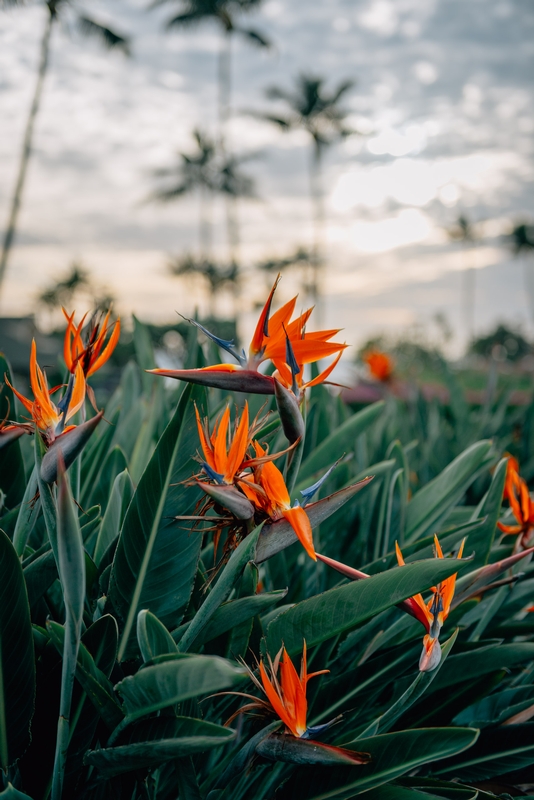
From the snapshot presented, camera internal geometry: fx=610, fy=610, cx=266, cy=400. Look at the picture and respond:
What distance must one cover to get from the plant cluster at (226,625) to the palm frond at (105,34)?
1722 cm

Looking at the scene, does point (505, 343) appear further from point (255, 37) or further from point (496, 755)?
point (496, 755)

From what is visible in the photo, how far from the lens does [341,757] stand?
1.85 ft

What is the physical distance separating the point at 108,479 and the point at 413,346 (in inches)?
1111

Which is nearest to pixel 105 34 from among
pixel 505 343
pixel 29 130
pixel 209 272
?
pixel 29 130

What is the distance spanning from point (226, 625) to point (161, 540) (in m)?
0.14

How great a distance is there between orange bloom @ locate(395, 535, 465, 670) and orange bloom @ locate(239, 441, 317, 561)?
0.40 ft

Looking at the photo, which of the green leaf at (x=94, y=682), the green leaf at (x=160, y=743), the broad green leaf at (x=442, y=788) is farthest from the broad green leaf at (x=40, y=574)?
the broad green leaf at (x=442, y=788)

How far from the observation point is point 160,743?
0.58m

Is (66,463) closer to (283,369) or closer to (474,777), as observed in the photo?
(283,369)

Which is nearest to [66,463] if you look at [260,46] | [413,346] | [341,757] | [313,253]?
[341,757]

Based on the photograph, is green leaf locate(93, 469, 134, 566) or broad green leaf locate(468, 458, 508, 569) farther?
broad green leaf locate(468, 458, 508, 569)

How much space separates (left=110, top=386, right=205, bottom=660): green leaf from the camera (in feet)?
2.39

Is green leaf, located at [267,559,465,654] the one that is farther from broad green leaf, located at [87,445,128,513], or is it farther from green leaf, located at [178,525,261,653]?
broad green leaf, located at [87,445,128,513]

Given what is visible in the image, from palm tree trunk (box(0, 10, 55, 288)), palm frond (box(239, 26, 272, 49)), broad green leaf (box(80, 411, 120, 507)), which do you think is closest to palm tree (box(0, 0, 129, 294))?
palm tree trunk (box(0, 10, 55, 288))
